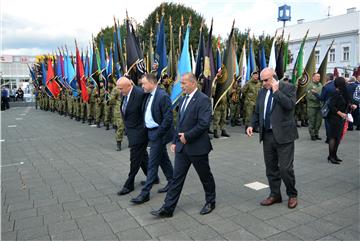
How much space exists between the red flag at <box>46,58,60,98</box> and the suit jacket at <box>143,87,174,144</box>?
56.1 feet

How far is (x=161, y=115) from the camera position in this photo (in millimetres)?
4707

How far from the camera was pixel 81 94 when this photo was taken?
15.5 meters

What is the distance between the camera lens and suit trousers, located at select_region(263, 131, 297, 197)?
13.6 ft

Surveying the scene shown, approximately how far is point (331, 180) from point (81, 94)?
1270 centimetres

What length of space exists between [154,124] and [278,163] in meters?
1.84

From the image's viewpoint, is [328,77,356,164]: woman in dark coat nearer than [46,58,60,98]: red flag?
Yes

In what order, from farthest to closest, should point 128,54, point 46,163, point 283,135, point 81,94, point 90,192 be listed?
point 81,94 < point 128,54 < point 46,163 < point 90,192 < point 283,135

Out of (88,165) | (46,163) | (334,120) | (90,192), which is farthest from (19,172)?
(334,120)

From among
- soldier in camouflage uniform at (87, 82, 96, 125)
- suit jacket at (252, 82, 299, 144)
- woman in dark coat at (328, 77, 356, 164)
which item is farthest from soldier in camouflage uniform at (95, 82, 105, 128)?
suit jacket at (252, 82, 299, 144)

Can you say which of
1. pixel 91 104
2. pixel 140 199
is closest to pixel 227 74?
pixel 140 199

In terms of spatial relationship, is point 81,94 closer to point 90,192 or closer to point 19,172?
point 19,172

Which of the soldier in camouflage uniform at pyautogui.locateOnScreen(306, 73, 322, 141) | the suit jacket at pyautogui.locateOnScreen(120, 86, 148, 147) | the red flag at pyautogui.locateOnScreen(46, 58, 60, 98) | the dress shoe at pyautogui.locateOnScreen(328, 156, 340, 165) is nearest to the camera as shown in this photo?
the suit jacket at pyautogui.locateOnScreen(120, 86, 148, 147)

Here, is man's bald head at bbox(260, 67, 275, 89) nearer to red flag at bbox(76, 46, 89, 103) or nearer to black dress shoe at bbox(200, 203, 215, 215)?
black dress shoe at bbox(200, 203, 215, 215)

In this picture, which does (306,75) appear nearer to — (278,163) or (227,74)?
(227,74)
